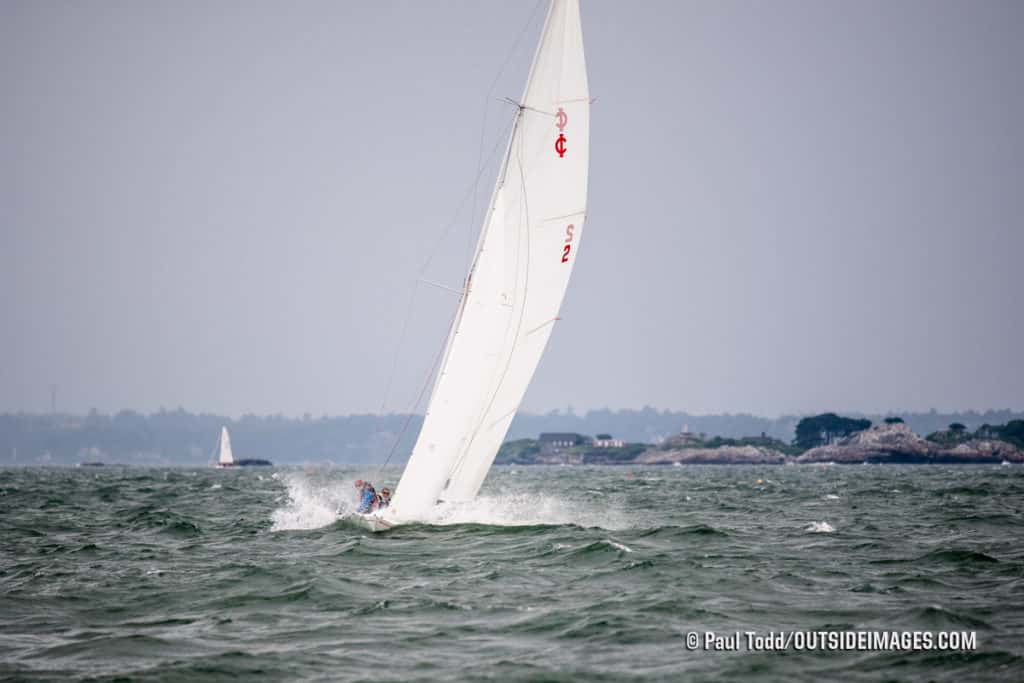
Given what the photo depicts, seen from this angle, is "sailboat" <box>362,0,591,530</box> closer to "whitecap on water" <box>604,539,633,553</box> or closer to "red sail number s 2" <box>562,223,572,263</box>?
"red sail number s 2" <box>562,223,572,263</box>

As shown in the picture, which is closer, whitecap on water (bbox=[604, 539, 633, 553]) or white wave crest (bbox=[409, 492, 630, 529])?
whitecap on water (bbox=[604, 539, 633, 553])

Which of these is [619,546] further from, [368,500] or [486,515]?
Result: [368,500]

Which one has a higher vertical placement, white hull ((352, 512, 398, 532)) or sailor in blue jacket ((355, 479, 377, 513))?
sailor in blue jacket ((355, 479, 377, 513))

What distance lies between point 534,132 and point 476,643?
1380cm

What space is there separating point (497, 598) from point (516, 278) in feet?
32.0

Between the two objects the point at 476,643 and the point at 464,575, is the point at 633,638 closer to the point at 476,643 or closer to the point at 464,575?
the point at 476,643

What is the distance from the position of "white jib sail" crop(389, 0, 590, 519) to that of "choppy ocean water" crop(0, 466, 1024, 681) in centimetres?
206

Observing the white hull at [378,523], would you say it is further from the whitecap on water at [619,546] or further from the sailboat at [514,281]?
the whitecap on water at [619,546]

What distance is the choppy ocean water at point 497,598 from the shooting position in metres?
13.8

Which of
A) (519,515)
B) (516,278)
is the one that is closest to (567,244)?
(516,278)

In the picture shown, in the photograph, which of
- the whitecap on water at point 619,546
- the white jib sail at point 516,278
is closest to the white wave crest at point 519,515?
the white jib sail at point 516,278

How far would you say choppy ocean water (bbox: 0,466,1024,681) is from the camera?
1384 cm

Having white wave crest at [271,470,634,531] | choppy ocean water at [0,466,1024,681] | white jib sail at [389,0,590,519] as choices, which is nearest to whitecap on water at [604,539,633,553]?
choppy ocean water at [0,466,1024,681]

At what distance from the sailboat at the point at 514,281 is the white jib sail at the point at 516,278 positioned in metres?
0.02
